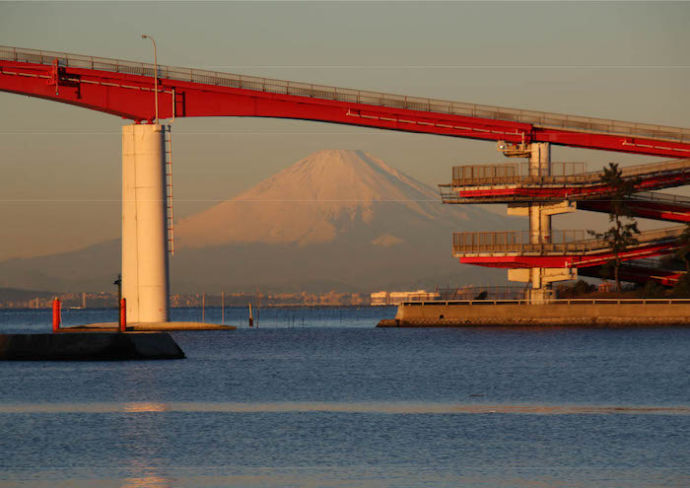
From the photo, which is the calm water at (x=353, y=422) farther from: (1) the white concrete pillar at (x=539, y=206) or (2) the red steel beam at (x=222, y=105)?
(1) the white concrete pillar at (x=539, y=206)

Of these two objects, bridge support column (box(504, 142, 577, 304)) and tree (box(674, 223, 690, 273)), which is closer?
tree (box(674, 223, 690, 273))

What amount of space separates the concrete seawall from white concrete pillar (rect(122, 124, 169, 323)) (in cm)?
2988

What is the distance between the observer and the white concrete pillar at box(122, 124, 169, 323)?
8762 centimetres

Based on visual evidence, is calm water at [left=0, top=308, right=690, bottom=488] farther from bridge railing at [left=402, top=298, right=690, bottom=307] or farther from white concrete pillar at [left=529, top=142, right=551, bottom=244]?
white concrete pillar at [left=529, top=142, right=551, bottom=244]

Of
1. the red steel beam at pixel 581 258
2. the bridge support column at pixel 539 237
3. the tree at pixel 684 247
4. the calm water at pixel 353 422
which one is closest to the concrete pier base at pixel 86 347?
the calm water at pixel 353 422

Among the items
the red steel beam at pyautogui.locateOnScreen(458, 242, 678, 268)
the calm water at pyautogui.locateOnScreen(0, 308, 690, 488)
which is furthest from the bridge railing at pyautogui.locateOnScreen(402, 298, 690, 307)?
the calm water at pyautogui.locateOnScreen(0, 308, 690, 488)

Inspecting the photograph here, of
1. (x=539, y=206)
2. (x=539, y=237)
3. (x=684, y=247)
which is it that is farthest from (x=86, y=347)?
(x=684, y=247)

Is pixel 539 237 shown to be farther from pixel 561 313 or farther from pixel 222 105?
pixel 222 105

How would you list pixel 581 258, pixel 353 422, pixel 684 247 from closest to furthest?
1. pixel 353 422
2. pixel 684 247
3. pixel 581 258

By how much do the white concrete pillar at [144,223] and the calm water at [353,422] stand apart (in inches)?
733

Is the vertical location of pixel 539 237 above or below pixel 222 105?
below

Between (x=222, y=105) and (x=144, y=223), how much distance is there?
34.0 ft

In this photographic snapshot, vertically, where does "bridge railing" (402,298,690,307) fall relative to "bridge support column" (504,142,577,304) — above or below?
below

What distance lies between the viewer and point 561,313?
106m
